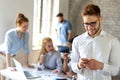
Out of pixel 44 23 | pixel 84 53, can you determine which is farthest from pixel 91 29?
pixel 44 23

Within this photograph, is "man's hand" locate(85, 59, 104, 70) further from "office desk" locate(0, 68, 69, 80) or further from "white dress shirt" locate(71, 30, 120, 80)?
"office desk" locate(0, 68, 69, 80)

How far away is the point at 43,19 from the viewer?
6.84 meters

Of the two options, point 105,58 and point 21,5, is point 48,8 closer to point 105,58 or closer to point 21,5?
point 21,5

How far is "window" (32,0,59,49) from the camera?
6.48 metres

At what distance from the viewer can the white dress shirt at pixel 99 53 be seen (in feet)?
6.32

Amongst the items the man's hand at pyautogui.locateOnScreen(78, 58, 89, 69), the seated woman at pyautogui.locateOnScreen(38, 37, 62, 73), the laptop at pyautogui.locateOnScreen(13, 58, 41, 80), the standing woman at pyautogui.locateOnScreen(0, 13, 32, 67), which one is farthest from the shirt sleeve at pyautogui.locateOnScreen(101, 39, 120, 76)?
the standing woman at pyautogui.locateOnScreen(0, 13, 32, 67)

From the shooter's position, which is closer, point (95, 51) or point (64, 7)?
point (95, 51)

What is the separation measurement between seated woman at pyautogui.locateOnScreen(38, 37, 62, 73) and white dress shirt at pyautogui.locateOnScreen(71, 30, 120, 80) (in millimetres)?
1385

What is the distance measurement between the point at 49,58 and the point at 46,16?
352cm

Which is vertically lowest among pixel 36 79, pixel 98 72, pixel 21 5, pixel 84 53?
pixel 36 79

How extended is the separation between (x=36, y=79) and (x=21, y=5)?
2.83 metres

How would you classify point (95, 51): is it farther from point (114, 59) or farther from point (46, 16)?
point (46, 16)

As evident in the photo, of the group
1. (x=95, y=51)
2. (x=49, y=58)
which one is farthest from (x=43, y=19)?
(x=95, y=51)

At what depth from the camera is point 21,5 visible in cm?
552
